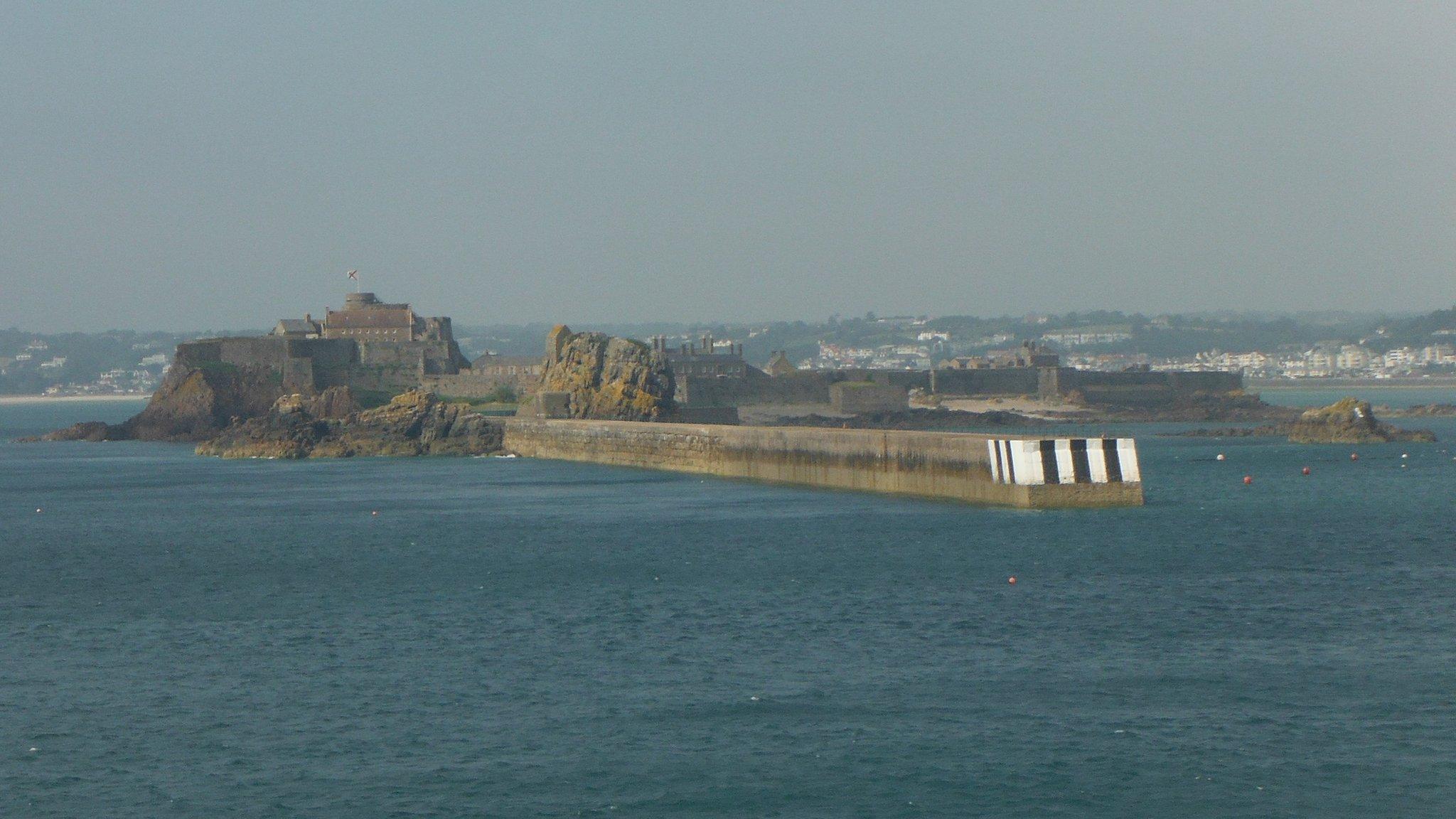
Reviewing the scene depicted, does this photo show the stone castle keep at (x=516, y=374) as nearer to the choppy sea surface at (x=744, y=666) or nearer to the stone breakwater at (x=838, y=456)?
the stone breakwater at (x=838, y=456)

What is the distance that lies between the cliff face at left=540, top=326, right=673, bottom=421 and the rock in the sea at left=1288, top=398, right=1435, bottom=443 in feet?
91.2

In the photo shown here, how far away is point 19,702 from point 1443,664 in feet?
51.8

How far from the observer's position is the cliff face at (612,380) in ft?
239

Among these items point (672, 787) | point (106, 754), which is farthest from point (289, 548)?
point (672, 787)

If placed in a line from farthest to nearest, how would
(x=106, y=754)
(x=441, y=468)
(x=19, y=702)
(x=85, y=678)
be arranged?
(x=441, y=468) < (x=85, y=678) < (x=19, y=702) < (x=106, y=754)

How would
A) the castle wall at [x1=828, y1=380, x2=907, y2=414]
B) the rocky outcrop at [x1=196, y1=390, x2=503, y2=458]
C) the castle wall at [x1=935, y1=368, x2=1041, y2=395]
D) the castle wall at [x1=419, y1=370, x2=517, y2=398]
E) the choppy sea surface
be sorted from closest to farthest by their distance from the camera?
1. the choppy sea surface
2. the rocky outcrop at [x1=196, y1=390, x2=503, y2=458]
3. the castle wall at [x1=419, y1=370, x2=517, y2=398]
4. the castle wall at [x1=828, y1=380, x2=907, y2=414]
5. the castle wall at [x1=935, y1=368, x2=1041, y2=395]

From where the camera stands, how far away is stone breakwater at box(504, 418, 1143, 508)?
1451 inches

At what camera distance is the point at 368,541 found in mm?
35344

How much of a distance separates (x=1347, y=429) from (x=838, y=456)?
33.2m

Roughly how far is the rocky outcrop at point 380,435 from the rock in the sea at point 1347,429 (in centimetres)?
3504

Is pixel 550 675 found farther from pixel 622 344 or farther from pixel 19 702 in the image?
pixel 622 344

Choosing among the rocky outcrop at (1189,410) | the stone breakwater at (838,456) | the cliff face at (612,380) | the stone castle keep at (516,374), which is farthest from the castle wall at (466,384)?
the rocky outcrop at (1189,410)

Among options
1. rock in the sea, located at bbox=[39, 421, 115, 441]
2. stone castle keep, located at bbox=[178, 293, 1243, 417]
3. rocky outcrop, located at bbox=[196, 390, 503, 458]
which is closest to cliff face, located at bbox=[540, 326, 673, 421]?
rocky outcrop, located at bbox=[196, 390, 503, 458]

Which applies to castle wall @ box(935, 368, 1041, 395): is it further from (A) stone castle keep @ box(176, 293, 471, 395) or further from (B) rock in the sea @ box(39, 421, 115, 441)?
(B) rock in the sea @ box(39, 421, 115, 441)
